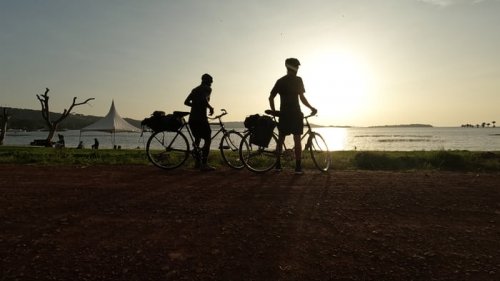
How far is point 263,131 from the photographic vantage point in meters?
9.43

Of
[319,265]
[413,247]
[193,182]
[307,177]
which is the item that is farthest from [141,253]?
[307,177]

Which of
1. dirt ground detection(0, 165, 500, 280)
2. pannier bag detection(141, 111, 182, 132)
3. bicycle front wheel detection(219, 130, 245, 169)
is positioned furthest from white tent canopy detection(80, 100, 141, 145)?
dirt ground detection(0, 165, 500, 280)

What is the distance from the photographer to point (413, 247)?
3.99m

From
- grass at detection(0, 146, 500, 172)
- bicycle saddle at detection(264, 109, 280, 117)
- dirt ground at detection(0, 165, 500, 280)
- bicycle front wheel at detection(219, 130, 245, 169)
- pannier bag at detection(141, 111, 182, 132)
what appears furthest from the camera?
grass at detection(0, 146, 500, 172)

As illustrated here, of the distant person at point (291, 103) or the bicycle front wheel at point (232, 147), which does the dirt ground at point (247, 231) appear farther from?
the bicycle front wheel at point (232, 147)

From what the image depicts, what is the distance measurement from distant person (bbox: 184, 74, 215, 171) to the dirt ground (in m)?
2.65

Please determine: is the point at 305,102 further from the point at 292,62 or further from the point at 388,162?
the point at 388,162

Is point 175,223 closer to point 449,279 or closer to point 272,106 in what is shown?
point 449,279

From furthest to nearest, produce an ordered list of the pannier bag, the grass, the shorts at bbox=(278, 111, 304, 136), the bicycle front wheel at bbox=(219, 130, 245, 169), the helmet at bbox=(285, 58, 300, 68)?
the grass, the bicycle front wheel at bbox=(219, 130, 245, 169), the pannier bag, the shorts at bbox=(278, 111, 304, 136), the helmet at bbox=(285, 58, 300, 68)

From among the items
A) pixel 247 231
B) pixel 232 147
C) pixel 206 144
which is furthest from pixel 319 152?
pixel 247 231

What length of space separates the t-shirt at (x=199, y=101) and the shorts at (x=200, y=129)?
10 centimetres

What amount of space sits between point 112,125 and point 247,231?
127 feet

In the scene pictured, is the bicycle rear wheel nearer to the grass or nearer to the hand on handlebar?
the hand on handlebar

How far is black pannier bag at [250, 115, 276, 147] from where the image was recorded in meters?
9.39
